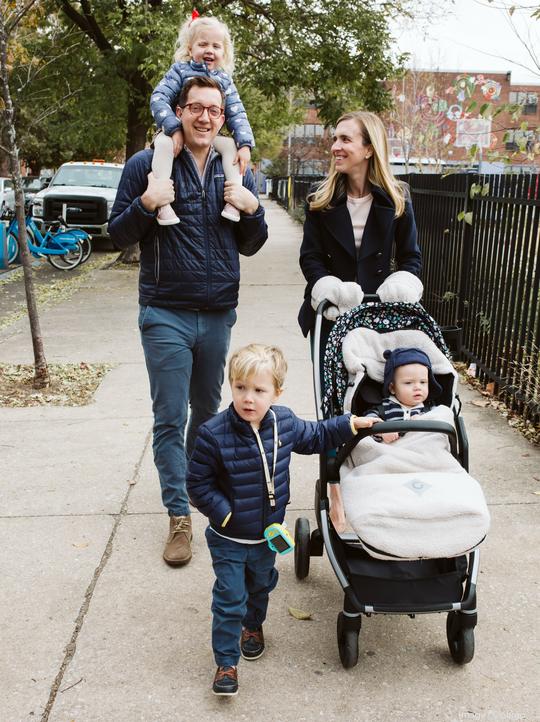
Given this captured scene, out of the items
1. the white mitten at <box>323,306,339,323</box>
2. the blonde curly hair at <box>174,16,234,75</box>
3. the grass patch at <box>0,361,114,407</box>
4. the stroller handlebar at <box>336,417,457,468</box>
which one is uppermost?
the blonde curly hair at <box>174,16,234,75</box>

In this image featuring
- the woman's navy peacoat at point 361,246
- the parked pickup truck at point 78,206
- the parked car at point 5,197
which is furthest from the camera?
the parked car at point 5,197

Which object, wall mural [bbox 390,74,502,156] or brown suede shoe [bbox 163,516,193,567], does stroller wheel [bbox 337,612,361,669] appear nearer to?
Answer: brown suede shoe [bbox 163,516,193,567]

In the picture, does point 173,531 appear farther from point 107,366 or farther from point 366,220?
point 107,366

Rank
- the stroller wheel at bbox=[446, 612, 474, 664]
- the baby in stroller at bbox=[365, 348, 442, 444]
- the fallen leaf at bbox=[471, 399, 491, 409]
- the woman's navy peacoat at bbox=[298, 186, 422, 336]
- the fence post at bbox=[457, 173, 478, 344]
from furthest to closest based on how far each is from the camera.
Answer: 1. the fence post at bbox=[457, 173, 478, 344]
2. the fallen leaf at bbox=[471, 399, 491, 409]
3. the woman's navy peacoat at bbox=[298, 186, 422, 336]
4. the baby in stroller at bbox=[365, 348, 442, 444]
5. the stroller wheel at bbox=[446, 612, 474, 664]

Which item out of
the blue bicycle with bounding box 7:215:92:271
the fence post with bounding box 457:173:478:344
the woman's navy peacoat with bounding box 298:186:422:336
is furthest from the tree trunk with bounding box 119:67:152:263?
the woman's navy peacoat with bounding box 298:186:422:336

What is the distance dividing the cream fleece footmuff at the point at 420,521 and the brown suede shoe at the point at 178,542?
4.01ft

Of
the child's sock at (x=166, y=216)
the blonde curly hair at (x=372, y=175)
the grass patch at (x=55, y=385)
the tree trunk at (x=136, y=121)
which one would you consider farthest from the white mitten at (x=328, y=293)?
the tree trunk at (x=136, y=121)

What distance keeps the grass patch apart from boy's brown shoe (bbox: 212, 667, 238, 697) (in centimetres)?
375

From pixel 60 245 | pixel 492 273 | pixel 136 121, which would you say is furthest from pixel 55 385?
pixel 136 121

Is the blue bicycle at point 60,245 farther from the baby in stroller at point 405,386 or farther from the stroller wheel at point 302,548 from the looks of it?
the baby in stroller at point 405,386

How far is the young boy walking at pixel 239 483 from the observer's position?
8.92ft

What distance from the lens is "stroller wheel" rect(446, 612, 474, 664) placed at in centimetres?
287

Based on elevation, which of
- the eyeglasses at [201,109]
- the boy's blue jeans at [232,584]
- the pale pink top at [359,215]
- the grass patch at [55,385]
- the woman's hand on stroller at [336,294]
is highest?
the eyeglasses at [201,109]

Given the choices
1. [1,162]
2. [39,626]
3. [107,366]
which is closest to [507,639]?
[39,626]
